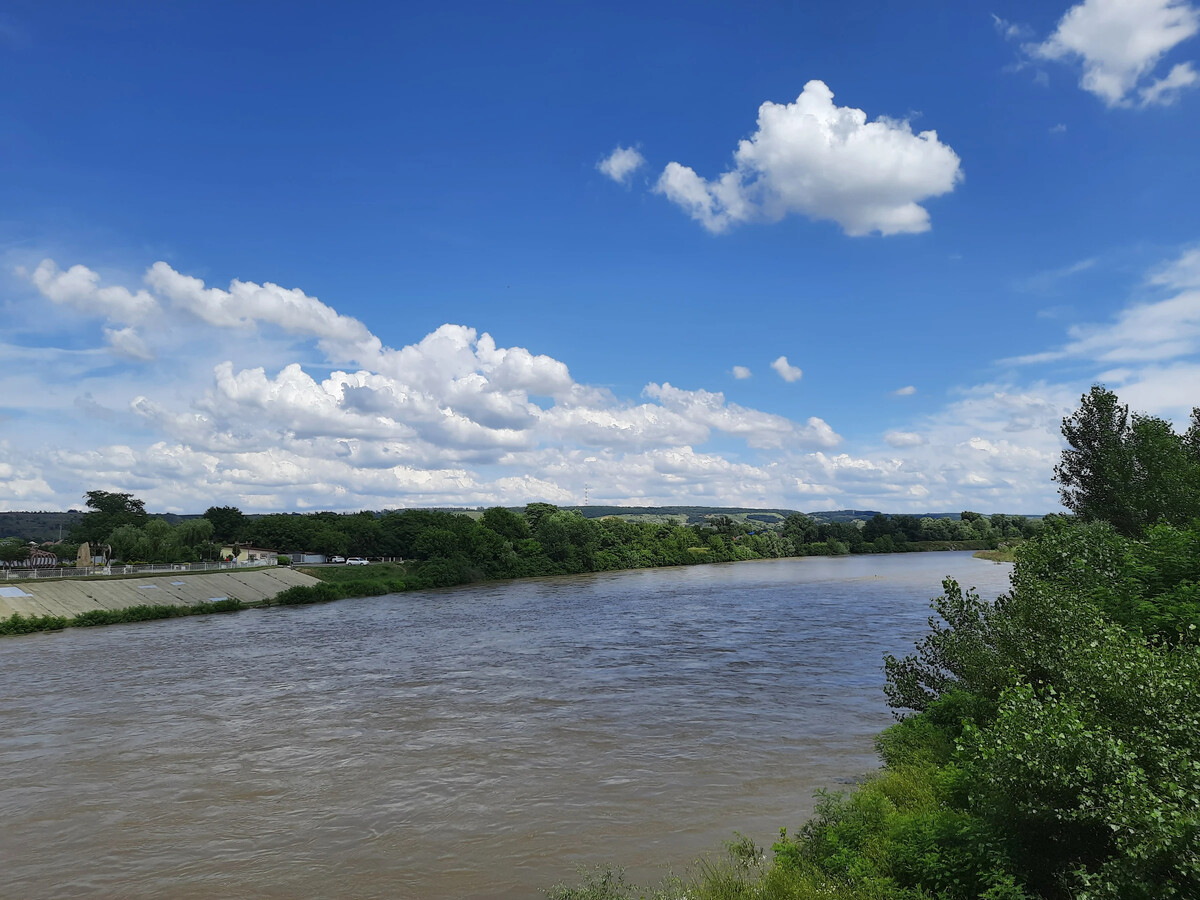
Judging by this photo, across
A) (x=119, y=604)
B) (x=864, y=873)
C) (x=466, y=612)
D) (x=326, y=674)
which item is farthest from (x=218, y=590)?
(x=864, y=873)

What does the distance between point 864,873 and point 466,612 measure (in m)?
49.7

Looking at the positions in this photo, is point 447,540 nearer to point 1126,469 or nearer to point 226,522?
point 226,522

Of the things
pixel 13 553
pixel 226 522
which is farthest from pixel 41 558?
pixel 226 522

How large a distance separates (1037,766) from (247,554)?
10253cm

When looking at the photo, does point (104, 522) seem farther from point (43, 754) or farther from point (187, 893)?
point (187, 893)

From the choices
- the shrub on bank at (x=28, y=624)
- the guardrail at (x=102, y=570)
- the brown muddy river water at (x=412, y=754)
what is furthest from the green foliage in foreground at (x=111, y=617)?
the guardrail at (x=102, y=570)

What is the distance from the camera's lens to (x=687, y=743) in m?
19.9

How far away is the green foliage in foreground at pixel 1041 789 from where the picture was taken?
6.62 m

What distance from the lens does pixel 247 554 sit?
93.9 m

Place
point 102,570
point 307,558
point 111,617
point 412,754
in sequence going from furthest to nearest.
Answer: point 307,558
point 102,570
point 111,617
point 412,754

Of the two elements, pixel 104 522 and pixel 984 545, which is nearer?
pixel 104 522

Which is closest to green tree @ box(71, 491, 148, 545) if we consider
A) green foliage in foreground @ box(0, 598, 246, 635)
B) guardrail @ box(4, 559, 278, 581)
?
guardrail @ box(4, 559, 278, 581)

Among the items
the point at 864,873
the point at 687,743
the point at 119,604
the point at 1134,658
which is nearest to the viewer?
the point at 1134,658

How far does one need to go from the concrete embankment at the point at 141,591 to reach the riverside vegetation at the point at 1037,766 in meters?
55.0
